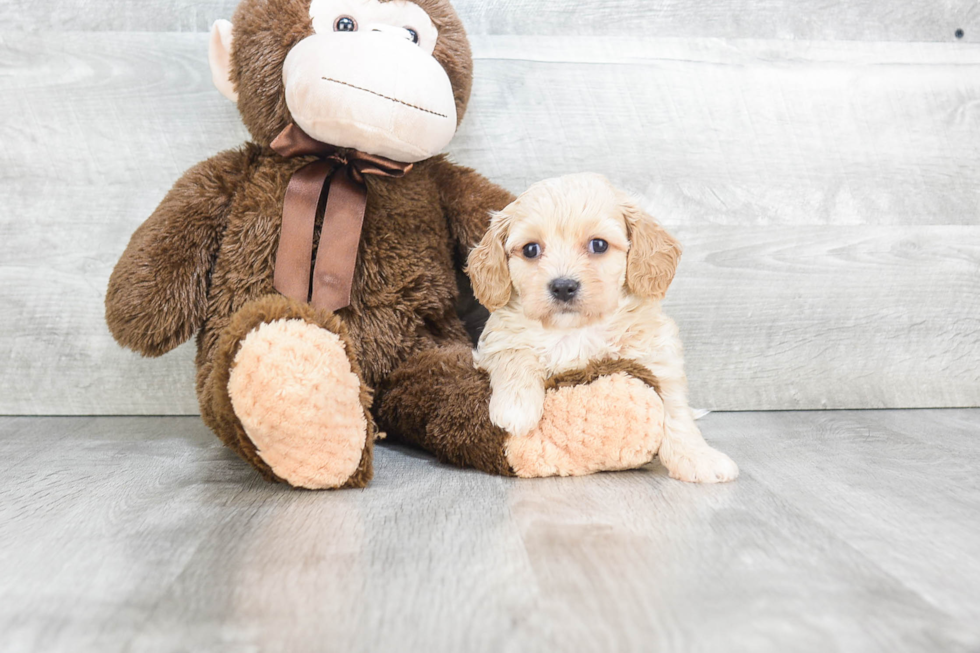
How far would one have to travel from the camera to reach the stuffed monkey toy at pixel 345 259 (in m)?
1.06

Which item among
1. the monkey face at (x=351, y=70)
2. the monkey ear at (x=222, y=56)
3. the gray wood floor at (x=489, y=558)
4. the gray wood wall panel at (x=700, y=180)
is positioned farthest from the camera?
the gray wood wall panel at (x=700, y=180)

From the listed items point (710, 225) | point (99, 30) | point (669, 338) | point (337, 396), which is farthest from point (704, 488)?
point (99, 30)

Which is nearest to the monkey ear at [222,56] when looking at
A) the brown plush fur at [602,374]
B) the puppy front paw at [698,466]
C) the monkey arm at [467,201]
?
the monkey arm at [467,201]

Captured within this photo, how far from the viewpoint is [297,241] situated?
1.28 m

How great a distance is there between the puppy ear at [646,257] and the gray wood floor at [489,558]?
283 mm

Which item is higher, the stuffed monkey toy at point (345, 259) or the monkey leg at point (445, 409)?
the stuffed monkey toy at point (345, 259)

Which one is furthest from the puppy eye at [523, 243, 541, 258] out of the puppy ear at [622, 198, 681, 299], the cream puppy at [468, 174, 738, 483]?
the puppy ear at [622, 198, 681, 299]

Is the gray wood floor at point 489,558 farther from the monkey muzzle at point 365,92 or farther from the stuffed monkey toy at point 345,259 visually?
the monkey muzzle at point 365,92

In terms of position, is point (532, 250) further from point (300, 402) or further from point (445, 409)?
point (300, 402)

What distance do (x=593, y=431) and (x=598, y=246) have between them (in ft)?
0.89

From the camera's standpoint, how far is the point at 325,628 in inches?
26.3

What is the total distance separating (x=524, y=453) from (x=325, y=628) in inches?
19.8

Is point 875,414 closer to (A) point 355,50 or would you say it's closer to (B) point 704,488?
(B) point 704,488

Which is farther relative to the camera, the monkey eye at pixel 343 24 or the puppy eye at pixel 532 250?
the monkey eye at pixel 343 24
